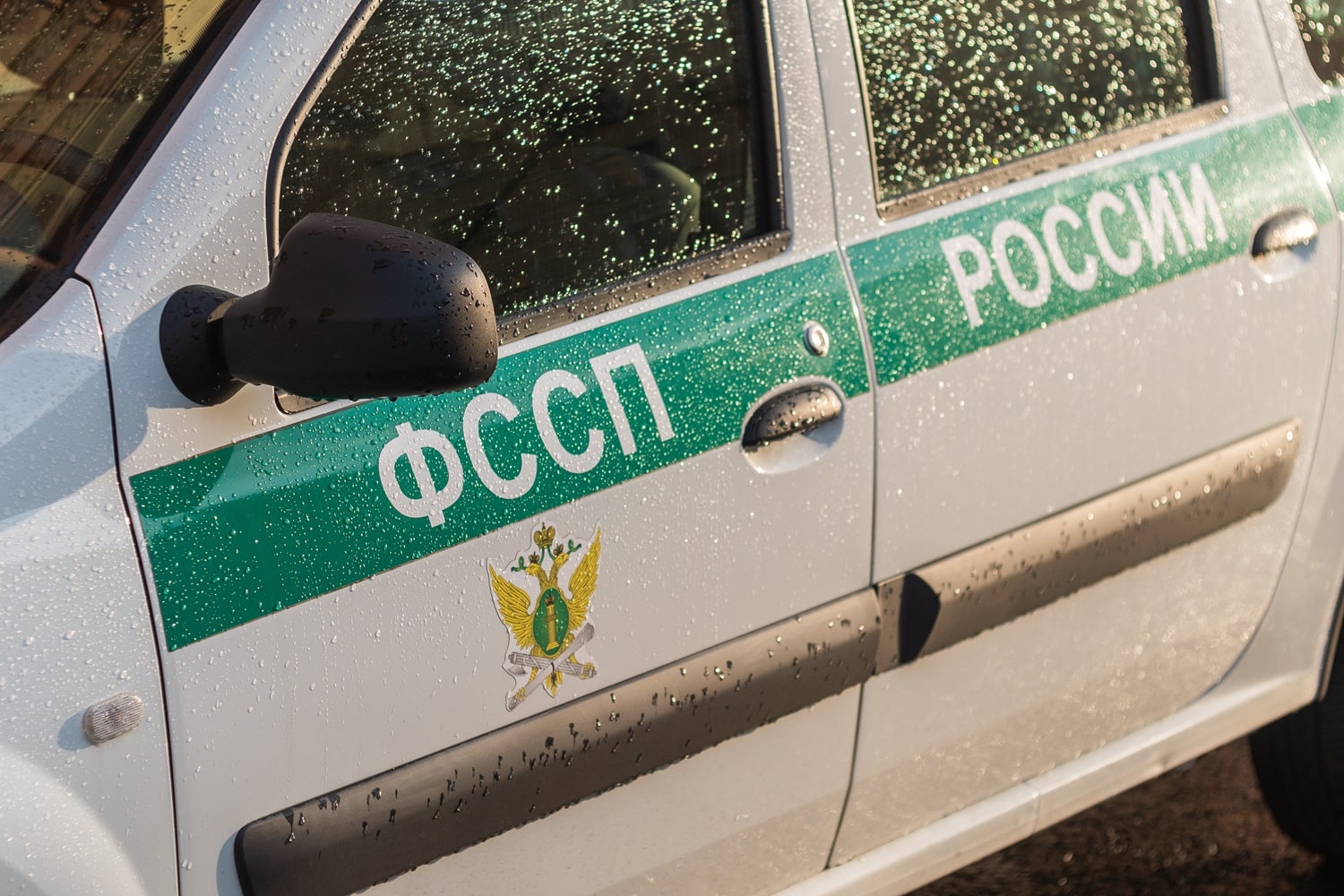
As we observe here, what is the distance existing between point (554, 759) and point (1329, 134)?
151cm

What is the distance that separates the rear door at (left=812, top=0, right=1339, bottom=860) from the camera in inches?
81.7

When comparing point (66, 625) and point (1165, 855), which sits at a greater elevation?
point (66, 625)

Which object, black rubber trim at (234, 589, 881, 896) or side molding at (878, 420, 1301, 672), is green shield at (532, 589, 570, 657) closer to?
black rubber trim at (234, 589, 881, 896)

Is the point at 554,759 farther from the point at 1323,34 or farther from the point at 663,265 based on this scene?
the point at 1323,34

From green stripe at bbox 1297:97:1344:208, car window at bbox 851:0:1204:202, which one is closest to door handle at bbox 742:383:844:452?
car window at bbox 851:0:1204:202

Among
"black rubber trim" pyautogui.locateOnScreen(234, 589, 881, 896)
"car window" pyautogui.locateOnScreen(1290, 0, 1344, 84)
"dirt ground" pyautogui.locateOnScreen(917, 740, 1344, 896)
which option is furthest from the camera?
"dirt ground" pyautogui.locateOnScreen(917, 740, 1344, 896)

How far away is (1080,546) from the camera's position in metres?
2.23

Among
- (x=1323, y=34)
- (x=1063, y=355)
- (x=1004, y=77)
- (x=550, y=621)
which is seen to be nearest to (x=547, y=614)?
(x=550, y=621)

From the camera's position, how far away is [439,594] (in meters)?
1.72

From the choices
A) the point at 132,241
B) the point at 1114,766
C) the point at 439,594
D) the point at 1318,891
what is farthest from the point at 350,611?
the point at 1318,891

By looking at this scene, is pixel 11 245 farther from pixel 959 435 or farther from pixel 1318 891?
pixel 1318 891

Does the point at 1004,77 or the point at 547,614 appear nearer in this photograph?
the point at 547,614

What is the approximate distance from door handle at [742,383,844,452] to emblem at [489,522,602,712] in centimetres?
24

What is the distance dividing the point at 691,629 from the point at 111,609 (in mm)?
671
